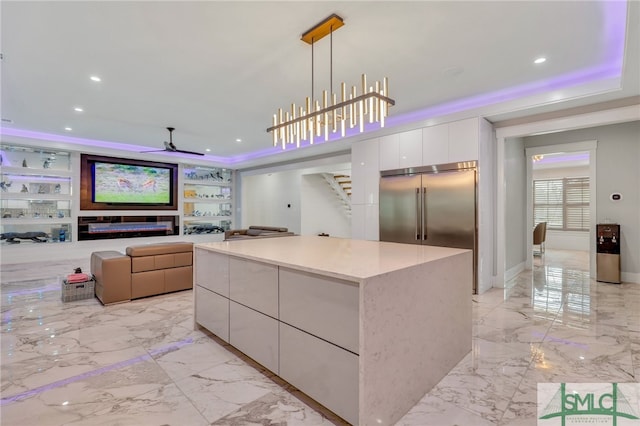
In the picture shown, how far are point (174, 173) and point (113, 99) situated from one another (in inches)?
191

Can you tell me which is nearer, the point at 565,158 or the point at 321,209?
the point at 565,158

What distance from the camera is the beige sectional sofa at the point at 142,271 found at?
3773mm

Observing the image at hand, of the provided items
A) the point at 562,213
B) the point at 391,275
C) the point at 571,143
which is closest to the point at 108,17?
the point at 391,275

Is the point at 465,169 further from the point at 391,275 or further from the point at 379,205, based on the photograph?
the point at 391,275

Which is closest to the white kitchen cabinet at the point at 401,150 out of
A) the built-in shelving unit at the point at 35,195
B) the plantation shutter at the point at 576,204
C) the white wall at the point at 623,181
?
the white wall at the point at 623,181

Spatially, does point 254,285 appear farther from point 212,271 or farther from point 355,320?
point 355,320

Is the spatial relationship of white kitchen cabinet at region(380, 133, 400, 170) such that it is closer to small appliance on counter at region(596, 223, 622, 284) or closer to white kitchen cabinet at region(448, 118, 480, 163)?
white kitchen cabinet at region(448, 118, 480, 163)

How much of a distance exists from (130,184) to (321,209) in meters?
5.37

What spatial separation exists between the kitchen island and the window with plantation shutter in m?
8.45

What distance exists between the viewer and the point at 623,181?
492cm

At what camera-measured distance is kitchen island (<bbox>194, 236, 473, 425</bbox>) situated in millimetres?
1553

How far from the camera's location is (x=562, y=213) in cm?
898

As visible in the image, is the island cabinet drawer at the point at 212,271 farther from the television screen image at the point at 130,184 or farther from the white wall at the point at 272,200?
the television screen image at the point at 130,184

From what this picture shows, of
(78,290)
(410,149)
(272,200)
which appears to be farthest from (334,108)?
(272,200)
